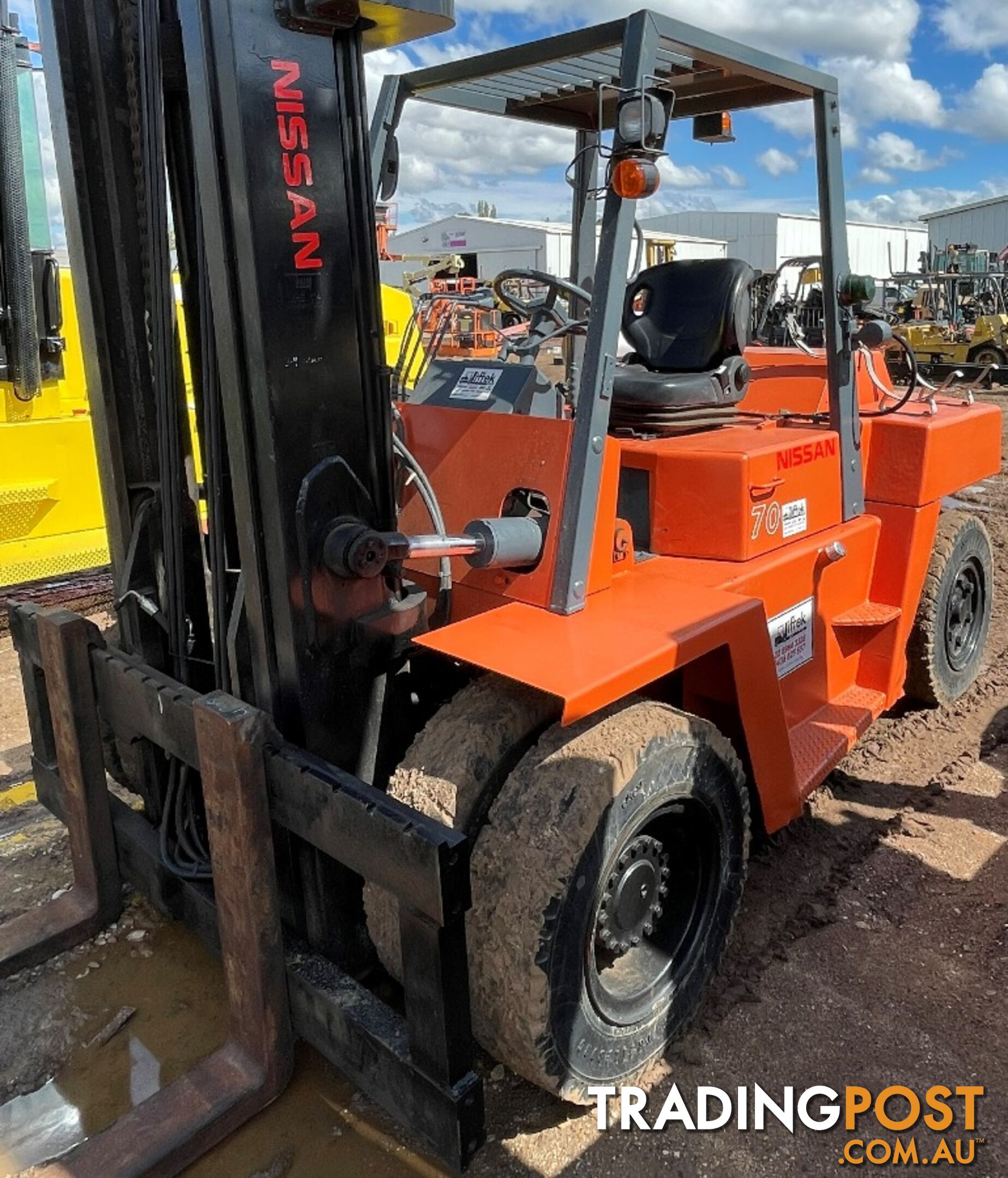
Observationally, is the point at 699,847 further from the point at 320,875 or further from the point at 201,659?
the point at 201,659

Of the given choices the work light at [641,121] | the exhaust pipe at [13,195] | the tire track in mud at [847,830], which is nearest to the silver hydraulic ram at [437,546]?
the work light at [641,121]

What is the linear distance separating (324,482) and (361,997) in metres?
1.22

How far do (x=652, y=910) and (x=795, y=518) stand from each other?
4.87 feet

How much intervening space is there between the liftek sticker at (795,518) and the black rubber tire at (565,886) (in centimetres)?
106

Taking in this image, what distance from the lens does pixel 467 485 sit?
3.04 metres

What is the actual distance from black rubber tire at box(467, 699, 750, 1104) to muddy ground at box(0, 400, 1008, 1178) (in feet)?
0.65

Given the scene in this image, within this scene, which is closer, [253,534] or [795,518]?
[253,534]

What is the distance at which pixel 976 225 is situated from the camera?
152ft

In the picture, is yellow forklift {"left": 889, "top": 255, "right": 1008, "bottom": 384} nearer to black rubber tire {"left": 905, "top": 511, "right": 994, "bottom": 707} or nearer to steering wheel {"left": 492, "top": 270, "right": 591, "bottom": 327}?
black rubber tire {"left": 905, "top": 511, "right": 994, "bottom": 707}

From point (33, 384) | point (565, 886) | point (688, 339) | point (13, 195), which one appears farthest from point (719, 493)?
point (33, 384)

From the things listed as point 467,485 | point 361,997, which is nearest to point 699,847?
point 361,997

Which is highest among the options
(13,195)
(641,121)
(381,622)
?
(13,195)

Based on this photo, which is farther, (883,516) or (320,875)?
(883,516)

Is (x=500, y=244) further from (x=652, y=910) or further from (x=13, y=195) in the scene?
(x=652, y=910)
